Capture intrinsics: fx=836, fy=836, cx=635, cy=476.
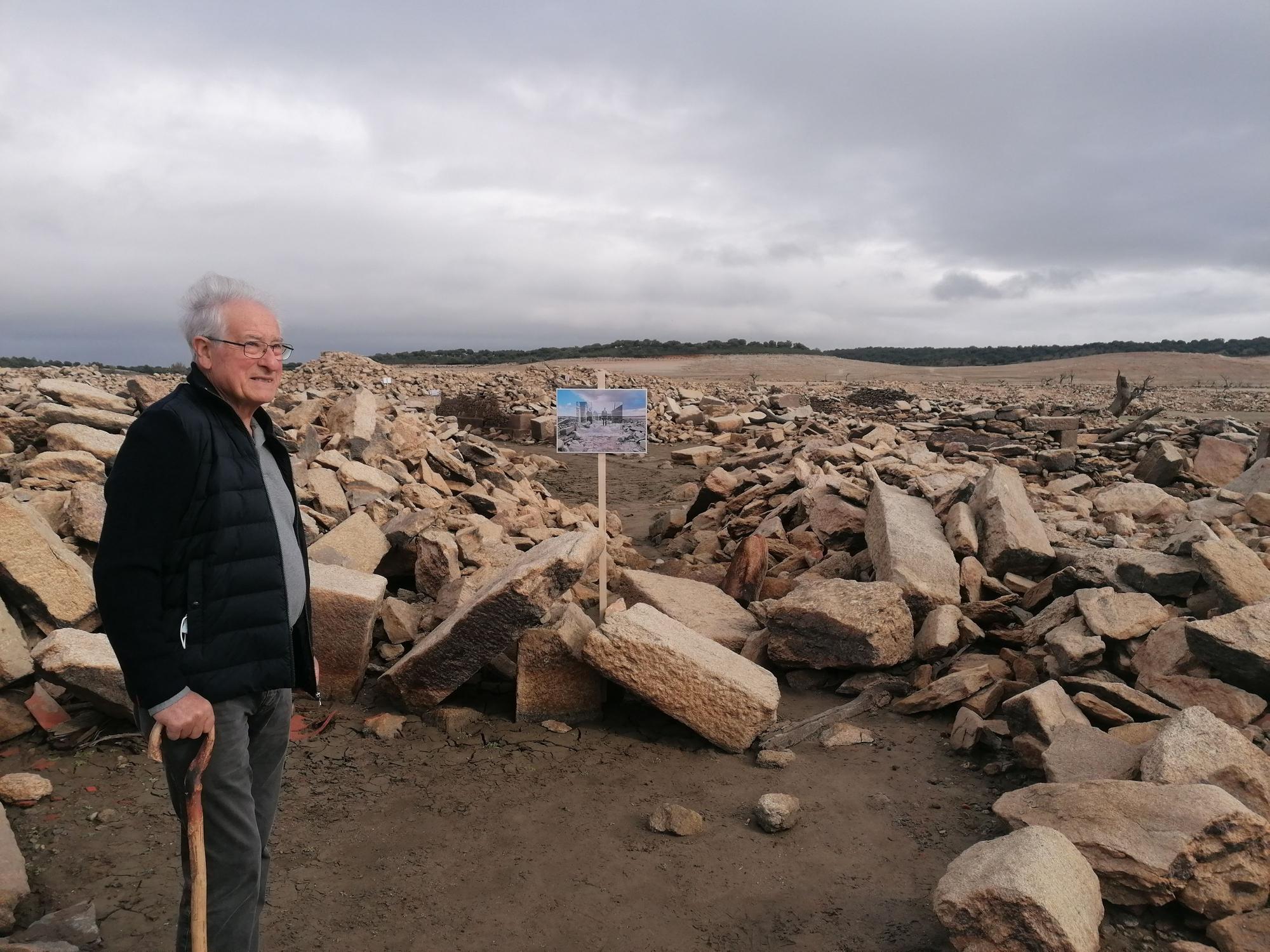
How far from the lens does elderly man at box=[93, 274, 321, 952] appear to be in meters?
2.15

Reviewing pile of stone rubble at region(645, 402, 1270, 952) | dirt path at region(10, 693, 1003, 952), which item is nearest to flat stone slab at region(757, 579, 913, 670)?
pile of stone rubble at region(645, 402, 1270, 952)

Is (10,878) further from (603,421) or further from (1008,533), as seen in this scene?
(1008,533)

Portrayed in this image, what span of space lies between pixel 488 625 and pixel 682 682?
1137 mm

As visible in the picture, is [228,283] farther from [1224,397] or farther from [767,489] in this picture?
[1224,397]

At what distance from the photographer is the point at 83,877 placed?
11.6 ft

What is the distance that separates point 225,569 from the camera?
2.33m

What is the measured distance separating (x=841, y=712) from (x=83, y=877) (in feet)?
13.2

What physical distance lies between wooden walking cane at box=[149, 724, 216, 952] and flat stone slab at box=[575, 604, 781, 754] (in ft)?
8.25

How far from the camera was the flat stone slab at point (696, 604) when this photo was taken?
20.1 feet

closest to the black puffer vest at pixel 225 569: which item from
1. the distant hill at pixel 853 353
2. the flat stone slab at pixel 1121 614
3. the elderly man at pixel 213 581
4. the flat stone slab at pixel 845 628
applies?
the elderly man at pixel 213 581

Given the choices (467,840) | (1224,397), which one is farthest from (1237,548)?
(1224,397)

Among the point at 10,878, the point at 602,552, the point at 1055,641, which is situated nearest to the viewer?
the point at 10,878

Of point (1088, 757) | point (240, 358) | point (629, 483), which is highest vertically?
point (240, 358)

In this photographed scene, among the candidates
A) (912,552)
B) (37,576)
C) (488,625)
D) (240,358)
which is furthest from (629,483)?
(240,358)
